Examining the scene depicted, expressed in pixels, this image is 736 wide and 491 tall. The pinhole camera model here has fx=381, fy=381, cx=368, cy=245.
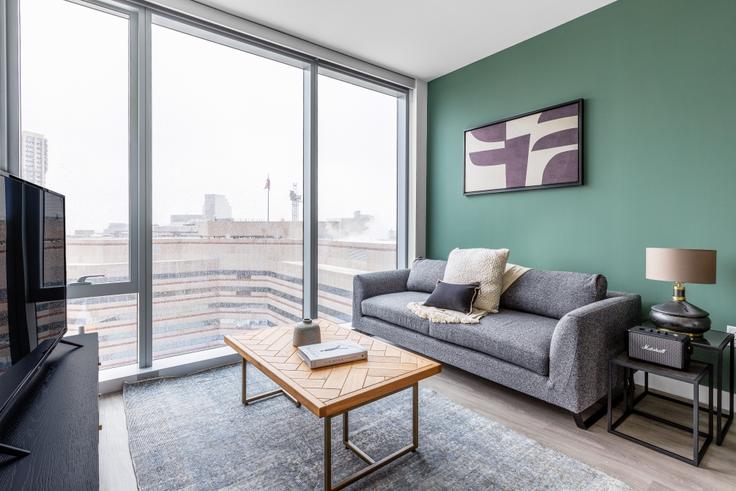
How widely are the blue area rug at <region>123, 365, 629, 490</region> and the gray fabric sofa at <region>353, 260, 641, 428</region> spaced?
0.31 metres

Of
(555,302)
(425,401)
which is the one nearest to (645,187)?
(555,302)

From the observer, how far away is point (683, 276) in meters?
2.01

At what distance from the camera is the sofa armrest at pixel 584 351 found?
1.94 metres

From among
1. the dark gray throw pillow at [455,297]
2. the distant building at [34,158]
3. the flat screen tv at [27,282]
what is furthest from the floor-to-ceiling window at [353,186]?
the flat screen tv at [27,282]

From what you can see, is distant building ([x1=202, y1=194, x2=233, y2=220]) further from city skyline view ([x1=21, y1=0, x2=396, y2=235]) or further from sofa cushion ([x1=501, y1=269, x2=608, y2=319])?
sofa cushion ([x1=501, y1=269, x2=608, y2=319])

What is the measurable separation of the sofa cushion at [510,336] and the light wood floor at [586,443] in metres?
0.29

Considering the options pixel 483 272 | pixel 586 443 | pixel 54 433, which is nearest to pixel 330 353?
pixel 54 433

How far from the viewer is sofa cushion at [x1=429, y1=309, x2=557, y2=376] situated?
211cm

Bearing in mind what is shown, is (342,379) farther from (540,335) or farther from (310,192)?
(310,192)

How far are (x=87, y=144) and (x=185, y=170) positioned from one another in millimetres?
589

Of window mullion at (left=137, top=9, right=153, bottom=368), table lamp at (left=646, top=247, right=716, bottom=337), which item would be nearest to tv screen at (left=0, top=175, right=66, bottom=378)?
window mullion at (left=137, top=9, right=153, bottom=368)

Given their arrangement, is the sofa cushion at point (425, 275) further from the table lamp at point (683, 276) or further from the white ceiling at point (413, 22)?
the white ceiling at point (413, 22)

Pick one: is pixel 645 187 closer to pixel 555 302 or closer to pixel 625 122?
pixel 625 122

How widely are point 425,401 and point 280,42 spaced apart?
9.50 feet
